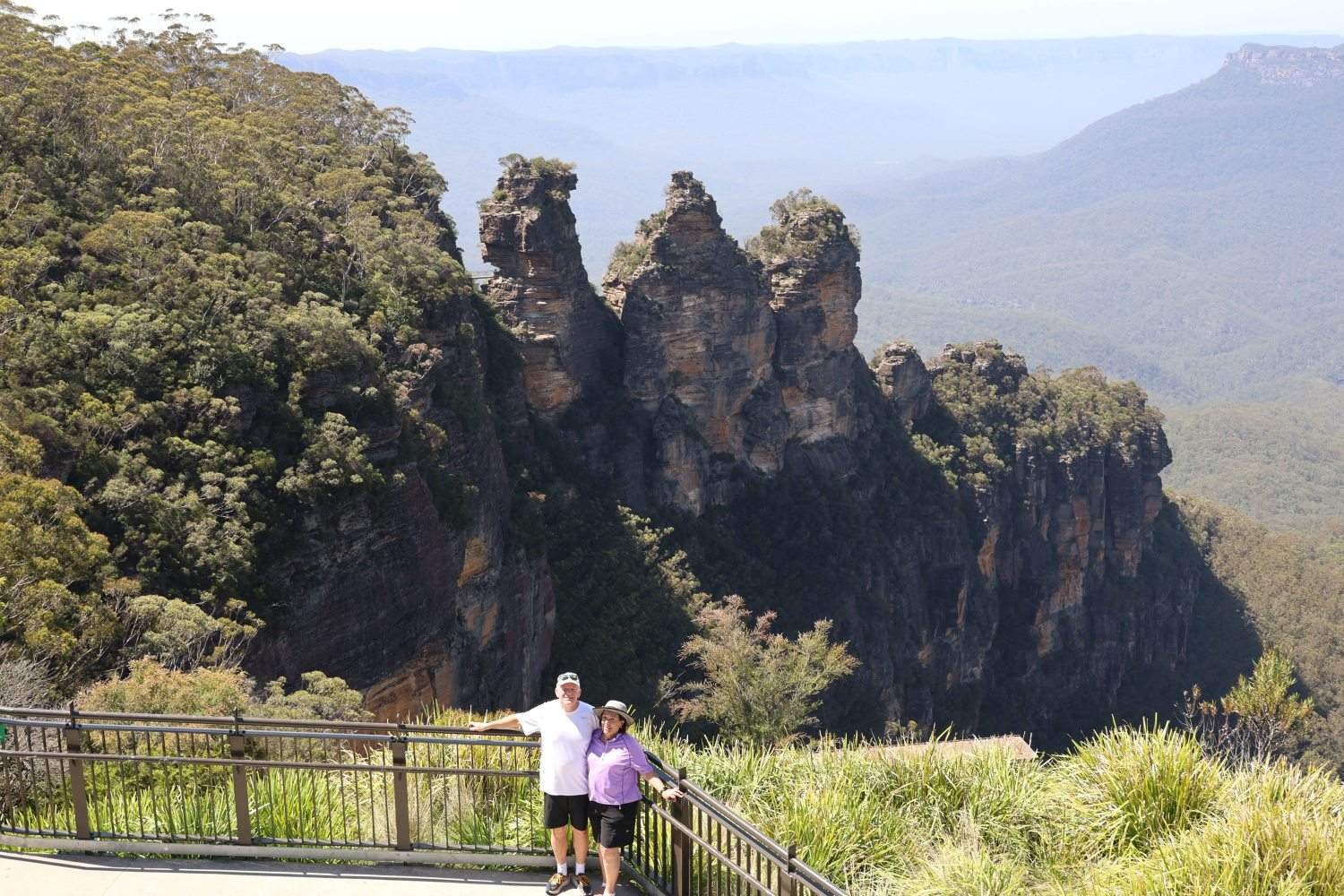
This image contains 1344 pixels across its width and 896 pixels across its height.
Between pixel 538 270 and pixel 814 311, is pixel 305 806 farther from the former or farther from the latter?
pixel 814 311

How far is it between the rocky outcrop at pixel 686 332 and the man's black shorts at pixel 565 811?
40127 mm

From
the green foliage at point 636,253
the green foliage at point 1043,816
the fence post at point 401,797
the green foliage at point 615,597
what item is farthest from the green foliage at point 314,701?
the green foliage at point 636,253

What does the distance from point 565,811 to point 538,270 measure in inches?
1503

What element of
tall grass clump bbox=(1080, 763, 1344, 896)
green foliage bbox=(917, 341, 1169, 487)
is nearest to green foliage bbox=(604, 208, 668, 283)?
green foliage bbox=(917, 341, 1169, 487)

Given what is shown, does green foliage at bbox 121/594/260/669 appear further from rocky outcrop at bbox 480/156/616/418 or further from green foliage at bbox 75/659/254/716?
rocky outcrop at bbox 480/156/616/418

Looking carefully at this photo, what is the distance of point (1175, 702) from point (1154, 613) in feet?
19.5

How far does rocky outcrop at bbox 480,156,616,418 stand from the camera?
152ft

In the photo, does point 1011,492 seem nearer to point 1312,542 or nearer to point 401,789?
point 1312,542

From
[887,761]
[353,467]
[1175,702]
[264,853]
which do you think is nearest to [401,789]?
[264,853]

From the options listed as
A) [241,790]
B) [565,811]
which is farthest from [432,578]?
[565,811]

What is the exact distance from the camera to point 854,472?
195 feet

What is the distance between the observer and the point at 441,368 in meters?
35.4

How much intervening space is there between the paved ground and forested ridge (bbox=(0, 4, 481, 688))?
7.87 m

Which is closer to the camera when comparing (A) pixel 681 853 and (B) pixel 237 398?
(A) pixel 681 853
